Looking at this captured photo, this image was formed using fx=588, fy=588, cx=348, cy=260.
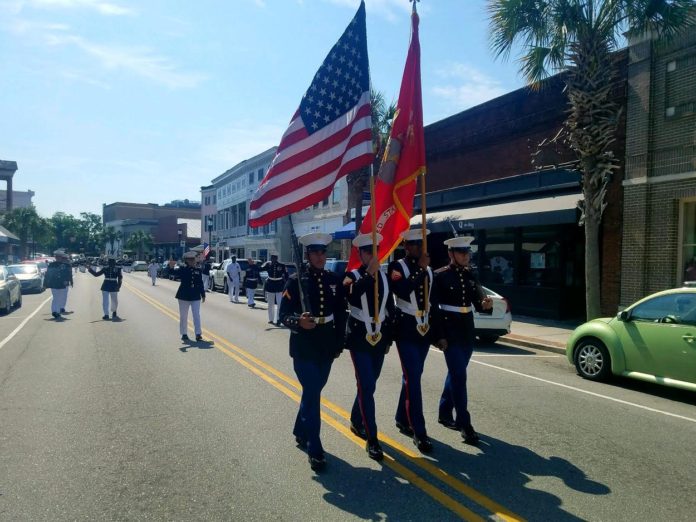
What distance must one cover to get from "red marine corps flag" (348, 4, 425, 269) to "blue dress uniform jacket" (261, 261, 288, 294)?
9.99 metres

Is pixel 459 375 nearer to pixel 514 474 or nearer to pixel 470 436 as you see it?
pixel 470 436

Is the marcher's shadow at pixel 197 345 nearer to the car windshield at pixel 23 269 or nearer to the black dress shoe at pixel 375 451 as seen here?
the black dress shoe at pixel 375 451

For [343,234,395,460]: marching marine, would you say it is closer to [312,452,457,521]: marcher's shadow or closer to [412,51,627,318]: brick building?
[312,452,457,521]: marcher's shadow

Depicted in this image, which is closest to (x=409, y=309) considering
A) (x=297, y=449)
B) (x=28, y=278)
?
(x=297, y=449)

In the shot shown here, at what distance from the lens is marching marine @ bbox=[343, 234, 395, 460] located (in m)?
5.12

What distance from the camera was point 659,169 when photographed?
15.0 m

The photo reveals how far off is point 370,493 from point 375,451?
701mm

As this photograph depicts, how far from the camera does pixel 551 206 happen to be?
1697 cm

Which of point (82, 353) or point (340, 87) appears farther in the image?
point (82, 353)

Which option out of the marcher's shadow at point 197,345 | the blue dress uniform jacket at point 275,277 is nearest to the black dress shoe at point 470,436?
the marcher's shadow at point 197,345

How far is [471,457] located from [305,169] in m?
3.11

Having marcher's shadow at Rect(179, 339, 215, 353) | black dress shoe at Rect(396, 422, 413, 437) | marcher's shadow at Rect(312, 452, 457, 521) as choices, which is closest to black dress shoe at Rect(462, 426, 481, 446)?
black dress shoe at Rect(396, 422, 413, 437)

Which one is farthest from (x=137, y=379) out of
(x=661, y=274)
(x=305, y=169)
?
(x=661, y=274)

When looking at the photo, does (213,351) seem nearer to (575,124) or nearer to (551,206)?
(575,124)
